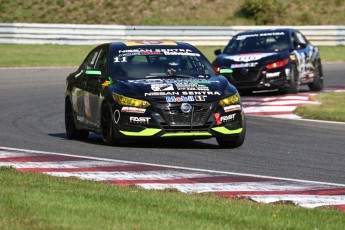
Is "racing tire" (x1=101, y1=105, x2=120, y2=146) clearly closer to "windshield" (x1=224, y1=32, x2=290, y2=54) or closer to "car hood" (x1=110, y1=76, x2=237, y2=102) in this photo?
"car hood" (x1=110, y1=76, x2=237, y2=102)

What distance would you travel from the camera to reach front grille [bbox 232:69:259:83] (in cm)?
2320

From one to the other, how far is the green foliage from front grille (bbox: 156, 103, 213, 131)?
3132 centimetres

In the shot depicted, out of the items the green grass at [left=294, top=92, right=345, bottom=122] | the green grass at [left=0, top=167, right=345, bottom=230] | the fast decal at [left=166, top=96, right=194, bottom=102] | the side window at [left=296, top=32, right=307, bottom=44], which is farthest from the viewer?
the side window at [left=296, top=32, right=307, bottom=44]

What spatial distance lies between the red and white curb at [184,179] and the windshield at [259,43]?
11.6 meters

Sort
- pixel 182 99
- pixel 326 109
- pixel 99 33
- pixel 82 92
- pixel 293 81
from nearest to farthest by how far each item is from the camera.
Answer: pixel 182 99 < pixel 82 92 < pixel 326 109 < pixel 293 81 < pixel 99 33

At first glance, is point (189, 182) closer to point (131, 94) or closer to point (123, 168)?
point (123, 168)

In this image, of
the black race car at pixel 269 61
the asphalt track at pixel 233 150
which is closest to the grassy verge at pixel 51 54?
the black race car at pixel 269 61

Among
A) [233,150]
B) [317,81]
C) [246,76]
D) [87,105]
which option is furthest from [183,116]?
[317,81]

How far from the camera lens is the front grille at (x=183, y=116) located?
44.1ft

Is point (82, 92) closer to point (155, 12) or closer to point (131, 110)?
point (131, 110)

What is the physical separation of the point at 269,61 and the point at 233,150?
9.60 metres

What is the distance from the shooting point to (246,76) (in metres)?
23.3

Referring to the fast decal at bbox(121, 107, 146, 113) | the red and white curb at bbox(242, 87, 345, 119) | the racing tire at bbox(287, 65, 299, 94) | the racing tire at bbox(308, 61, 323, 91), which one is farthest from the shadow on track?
the racing tire at bbox(308, 61, 323, 91)

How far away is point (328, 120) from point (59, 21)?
2727cm
